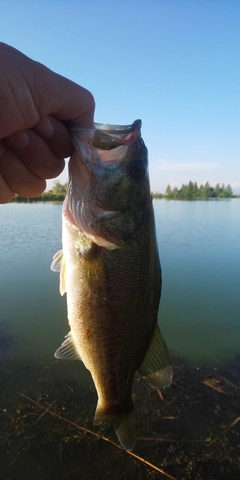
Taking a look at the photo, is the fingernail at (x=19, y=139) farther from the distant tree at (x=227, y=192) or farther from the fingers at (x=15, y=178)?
the distant tree at (x=227, y=192)

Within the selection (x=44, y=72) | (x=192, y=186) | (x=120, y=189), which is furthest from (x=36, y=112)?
(x=192, y=186)

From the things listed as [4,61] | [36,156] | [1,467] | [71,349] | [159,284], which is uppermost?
[4,61]

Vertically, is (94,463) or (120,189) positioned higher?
(120,189)

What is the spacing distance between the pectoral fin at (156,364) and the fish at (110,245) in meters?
0.04

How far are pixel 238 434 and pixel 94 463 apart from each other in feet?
6.67

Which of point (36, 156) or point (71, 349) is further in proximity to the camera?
point (71, 349)

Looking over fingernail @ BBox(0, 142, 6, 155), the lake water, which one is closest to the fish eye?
fingernail @ BBox(0, 142, 6, 155)

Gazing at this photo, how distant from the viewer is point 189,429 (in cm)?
493

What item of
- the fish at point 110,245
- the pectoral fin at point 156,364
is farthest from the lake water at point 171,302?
the fish at point 110,245

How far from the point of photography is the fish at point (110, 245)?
201cm

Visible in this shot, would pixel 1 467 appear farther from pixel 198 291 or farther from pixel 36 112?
pixel 198 291

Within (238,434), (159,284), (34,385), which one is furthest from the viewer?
(34,385)

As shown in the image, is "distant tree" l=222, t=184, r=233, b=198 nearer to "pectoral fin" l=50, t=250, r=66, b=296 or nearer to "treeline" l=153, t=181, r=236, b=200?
"treeline" l=153, t=181, r=236, b=200

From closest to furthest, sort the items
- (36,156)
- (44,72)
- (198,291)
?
(44,72) < (36,156) < (198,291)
